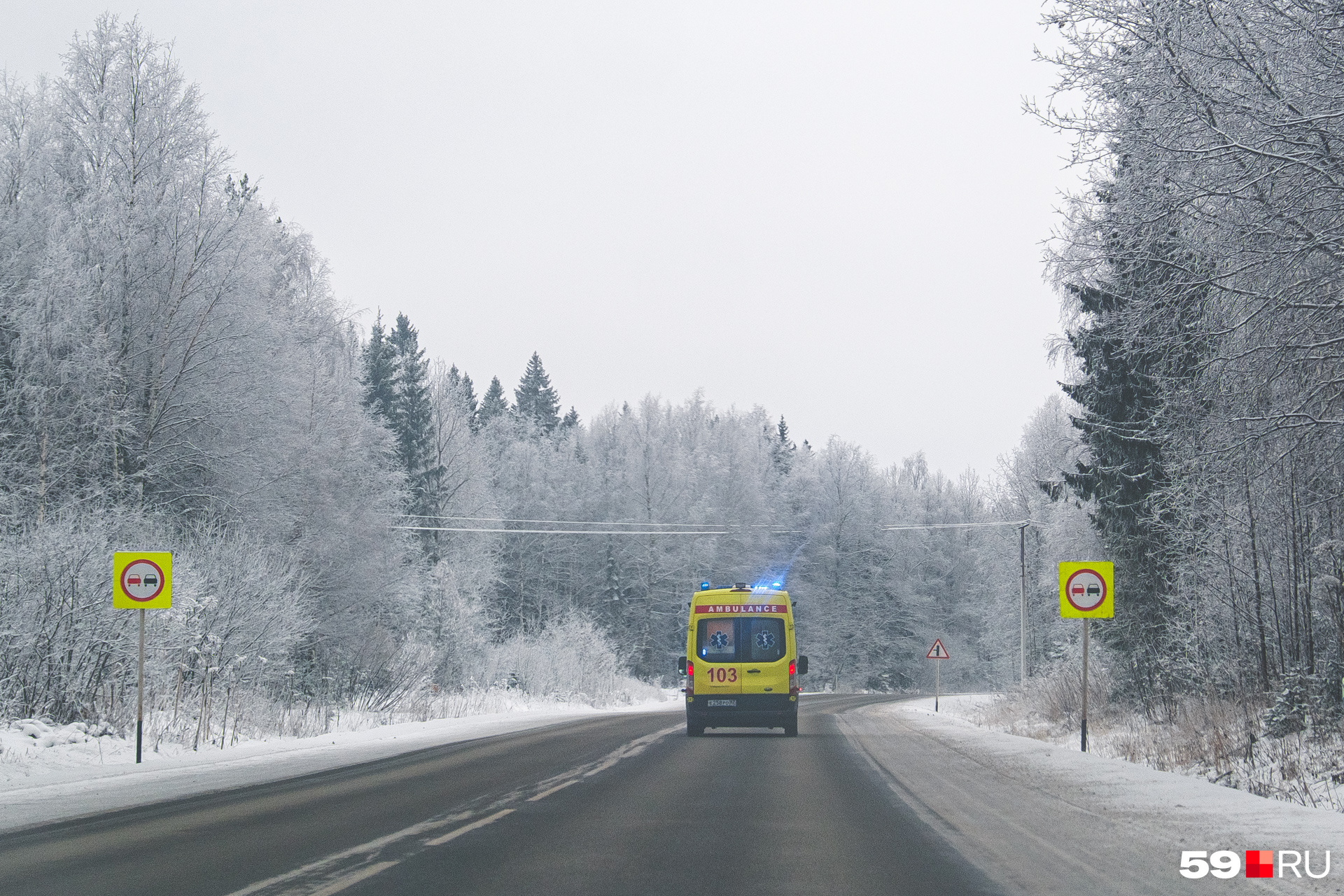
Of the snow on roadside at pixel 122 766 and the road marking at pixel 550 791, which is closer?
the snow on roadside at pixel 122 766

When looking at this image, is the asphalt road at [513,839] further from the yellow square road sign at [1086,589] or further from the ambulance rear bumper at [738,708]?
the ambulance rear bumper at [738,708]

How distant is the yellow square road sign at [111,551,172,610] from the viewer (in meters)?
16.7

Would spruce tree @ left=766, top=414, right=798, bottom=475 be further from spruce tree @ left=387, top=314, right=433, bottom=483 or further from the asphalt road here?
the asphalt road

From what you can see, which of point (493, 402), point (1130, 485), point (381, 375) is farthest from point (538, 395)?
point (1130, 485)

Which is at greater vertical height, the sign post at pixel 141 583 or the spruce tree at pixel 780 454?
the spruce tree at pixel 780 454

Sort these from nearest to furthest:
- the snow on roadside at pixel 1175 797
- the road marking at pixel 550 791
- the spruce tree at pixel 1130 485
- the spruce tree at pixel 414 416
Result: 1. the snow on roadside at pixel 1175 797
2. the road marking at pixel 550 791
3. the spruce tree at pixel 1130 485
4. the spruce tree at pixel 414 416

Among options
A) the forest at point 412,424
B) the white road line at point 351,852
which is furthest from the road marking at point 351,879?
the forest at point 412,424

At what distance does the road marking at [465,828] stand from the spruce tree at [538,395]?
111862mm

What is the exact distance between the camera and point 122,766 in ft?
53.2

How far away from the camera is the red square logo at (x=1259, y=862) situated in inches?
328

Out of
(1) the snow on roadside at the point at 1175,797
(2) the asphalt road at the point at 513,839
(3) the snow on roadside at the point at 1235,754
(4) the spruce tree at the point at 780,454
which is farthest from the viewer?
(4) the spruce tree at the point at 780,454

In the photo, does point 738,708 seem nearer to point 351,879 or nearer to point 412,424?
point 351,879

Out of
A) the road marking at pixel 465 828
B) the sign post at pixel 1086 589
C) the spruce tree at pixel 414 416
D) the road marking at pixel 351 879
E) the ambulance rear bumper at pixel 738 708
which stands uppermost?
the spruce tree at pixel 414 416

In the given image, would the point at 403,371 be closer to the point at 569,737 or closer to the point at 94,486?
the point at 94,486
